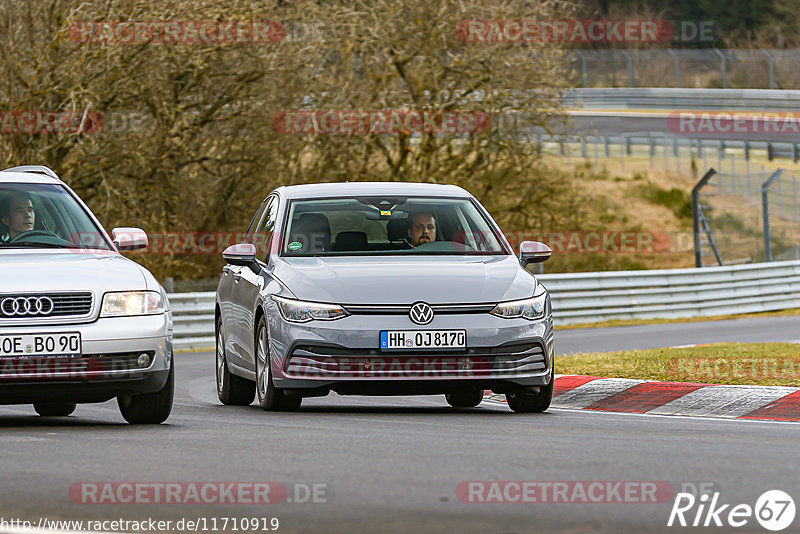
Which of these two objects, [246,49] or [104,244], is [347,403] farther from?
[246,49]

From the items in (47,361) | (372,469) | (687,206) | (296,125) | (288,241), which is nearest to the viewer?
(372,469)

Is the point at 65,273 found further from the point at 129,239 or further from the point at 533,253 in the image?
the point at 533,253

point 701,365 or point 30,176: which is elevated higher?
point 30,176

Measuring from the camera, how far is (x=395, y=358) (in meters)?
9.97

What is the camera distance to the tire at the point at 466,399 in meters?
11.8

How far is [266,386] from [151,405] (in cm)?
108

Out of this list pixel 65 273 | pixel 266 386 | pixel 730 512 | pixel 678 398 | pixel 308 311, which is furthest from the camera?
pixel 678 398

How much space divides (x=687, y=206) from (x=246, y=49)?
23016 millimetres

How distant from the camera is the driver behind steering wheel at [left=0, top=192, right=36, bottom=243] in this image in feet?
33.7

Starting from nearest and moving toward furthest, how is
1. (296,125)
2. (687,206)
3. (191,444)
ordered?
(191,444) → (296,125) → (687,206)

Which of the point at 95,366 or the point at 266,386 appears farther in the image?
the point at 266,386

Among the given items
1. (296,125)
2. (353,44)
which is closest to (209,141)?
(296,125)

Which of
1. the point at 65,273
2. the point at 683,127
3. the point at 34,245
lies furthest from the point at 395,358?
the point at 683,127

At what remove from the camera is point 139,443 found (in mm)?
8469
